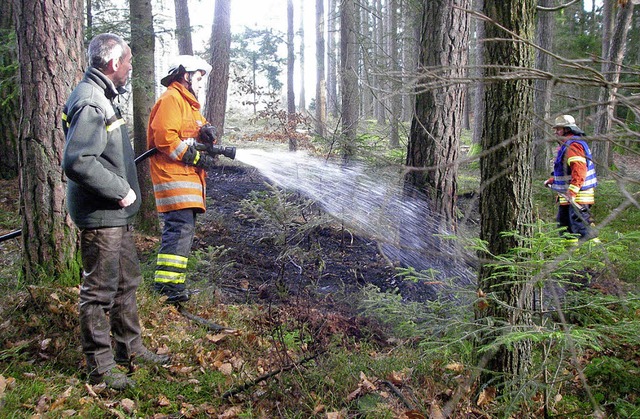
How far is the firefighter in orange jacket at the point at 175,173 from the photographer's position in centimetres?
511

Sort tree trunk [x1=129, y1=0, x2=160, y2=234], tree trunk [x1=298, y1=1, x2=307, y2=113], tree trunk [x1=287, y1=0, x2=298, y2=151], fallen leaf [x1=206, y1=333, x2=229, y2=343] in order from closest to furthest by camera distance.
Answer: fallen leaf [x1=206, y1=333, x2=229, y2=343] → tree trunk [x1=129, y1=0, x2=160, y2=234] → tree trunk [x1=287, y1=0, x2=298, y2=151] → tree trunk [x1=298, y1=1, x2=307, y2=113]

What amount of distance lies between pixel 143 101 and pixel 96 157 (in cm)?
471

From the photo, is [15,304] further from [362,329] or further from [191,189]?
[362,329]

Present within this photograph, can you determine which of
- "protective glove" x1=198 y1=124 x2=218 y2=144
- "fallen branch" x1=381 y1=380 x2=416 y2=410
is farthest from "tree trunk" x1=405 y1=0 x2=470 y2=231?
"fallen branch" x1=381 y1=380 x2=416 y2=410

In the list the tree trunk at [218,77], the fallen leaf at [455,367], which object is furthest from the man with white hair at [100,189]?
the tree trunk at [218,77]

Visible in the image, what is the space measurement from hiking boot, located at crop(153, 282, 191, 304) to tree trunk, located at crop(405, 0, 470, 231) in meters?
3.17

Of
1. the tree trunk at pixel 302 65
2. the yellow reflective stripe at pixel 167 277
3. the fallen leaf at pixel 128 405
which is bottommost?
the fallen leaf at pixel 128 405

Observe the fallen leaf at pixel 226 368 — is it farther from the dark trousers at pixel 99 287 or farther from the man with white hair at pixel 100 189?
the dark trousers at pixel 99 287

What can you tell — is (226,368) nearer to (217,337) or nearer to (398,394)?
(217,337)

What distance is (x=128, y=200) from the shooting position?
3.63 m

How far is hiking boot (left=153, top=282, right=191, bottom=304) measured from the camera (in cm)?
514

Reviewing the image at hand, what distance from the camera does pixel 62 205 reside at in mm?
4422

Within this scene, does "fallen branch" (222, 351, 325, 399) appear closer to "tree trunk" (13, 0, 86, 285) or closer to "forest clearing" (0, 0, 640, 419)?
"forest clearing" (0, 0, 640, 419)

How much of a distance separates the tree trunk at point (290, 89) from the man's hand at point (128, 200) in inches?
449
